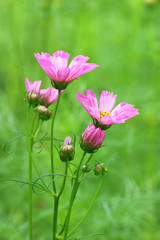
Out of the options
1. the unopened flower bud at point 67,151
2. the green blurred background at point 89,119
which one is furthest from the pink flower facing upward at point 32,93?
the green blurred background at point 89,119

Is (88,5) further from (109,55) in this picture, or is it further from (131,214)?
(131,214)

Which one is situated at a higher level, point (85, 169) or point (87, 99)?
point (87, 99)

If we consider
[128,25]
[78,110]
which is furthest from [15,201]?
[128,25]

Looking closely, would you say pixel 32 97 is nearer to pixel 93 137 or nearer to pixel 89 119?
pixel 93 137

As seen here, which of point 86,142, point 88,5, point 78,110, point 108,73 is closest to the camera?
point 86,142

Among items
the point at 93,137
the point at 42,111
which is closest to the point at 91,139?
the point at 93,137

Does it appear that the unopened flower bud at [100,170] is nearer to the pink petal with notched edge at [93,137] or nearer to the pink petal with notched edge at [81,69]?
the pink petal with notched edge at [93,137]
